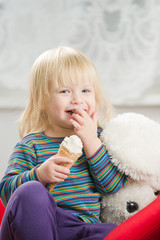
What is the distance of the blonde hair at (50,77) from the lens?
102 cm

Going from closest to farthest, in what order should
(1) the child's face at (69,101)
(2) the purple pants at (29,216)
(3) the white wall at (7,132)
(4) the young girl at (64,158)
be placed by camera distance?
(2) the purple pants at (29,216) → (4) the young girl at (64,158) → (1) the child's face at (69,101) → (3) the white wall at (7,132)

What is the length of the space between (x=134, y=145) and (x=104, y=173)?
0.12 meters

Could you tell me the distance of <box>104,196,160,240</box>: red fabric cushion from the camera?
0.80 m

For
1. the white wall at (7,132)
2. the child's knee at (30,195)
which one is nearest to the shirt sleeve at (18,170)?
the child's knee at (30,195)

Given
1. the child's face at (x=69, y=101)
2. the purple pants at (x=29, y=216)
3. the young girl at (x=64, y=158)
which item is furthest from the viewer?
the child's face at (x=69, y=101)

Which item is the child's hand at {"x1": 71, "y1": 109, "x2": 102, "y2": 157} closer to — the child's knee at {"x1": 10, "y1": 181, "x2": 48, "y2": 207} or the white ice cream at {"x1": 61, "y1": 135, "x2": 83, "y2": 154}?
the white ice cream at {"x1": 61, "y1": 135, "x2": 83, "y2": 154}

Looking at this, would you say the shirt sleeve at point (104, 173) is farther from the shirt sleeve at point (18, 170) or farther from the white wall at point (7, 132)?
the white wall at point (7, 132)

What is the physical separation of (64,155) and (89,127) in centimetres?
16

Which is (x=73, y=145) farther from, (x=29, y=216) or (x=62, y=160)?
(x=29, y=216)

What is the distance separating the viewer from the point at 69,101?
1006mm

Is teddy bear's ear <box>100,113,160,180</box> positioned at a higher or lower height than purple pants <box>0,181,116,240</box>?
higher

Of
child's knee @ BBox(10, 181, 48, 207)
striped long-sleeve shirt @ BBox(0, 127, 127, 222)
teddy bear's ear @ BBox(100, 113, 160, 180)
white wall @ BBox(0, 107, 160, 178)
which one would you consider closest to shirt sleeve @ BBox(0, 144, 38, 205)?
striped long-sleeve shirt @ BBox(0, 127, 127, 222)

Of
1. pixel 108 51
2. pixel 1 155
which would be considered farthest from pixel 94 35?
pixel 1 155

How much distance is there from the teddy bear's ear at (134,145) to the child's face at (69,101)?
0.10m
